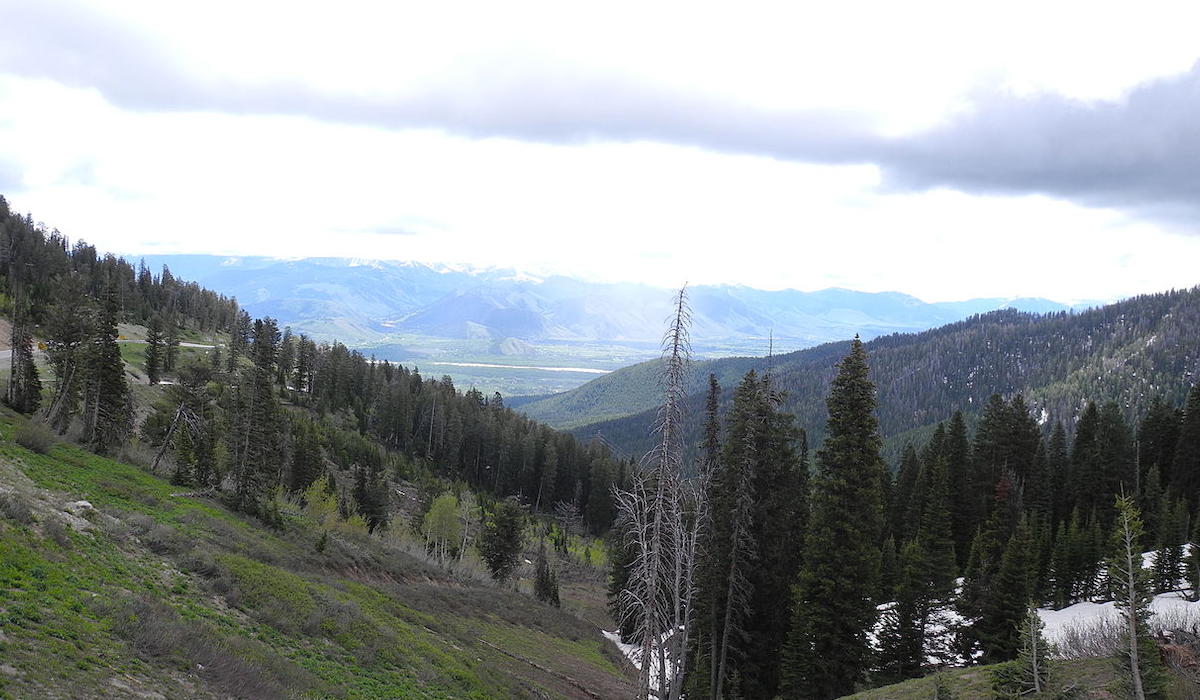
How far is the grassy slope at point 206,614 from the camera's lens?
1147 centimetres

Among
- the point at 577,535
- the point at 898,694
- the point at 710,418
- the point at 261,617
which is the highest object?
the point at 710,418

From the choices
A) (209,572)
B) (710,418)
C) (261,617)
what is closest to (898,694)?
(710,418)

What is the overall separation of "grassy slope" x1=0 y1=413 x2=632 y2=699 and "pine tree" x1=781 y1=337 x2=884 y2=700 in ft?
36.2

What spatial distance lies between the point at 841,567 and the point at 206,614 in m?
20.5

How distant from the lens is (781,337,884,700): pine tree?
22.5 metres

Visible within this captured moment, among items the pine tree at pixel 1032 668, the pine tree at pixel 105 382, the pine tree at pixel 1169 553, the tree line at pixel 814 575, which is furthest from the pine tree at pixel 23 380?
the pine tree at pixel 1169 553

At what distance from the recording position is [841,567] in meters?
22.8

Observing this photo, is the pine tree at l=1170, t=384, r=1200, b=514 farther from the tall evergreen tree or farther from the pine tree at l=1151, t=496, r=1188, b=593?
the pine tree at l=1151, t=496, r=1188, b=593

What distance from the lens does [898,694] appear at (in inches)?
705

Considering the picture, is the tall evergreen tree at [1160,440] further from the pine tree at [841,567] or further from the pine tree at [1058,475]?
the pine tree at [841,567]

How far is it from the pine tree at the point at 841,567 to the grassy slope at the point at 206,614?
11.0 meters

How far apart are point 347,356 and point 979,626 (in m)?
118

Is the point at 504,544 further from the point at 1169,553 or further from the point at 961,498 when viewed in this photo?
the point at 1169,553

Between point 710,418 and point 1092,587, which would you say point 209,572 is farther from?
point 1092,587
